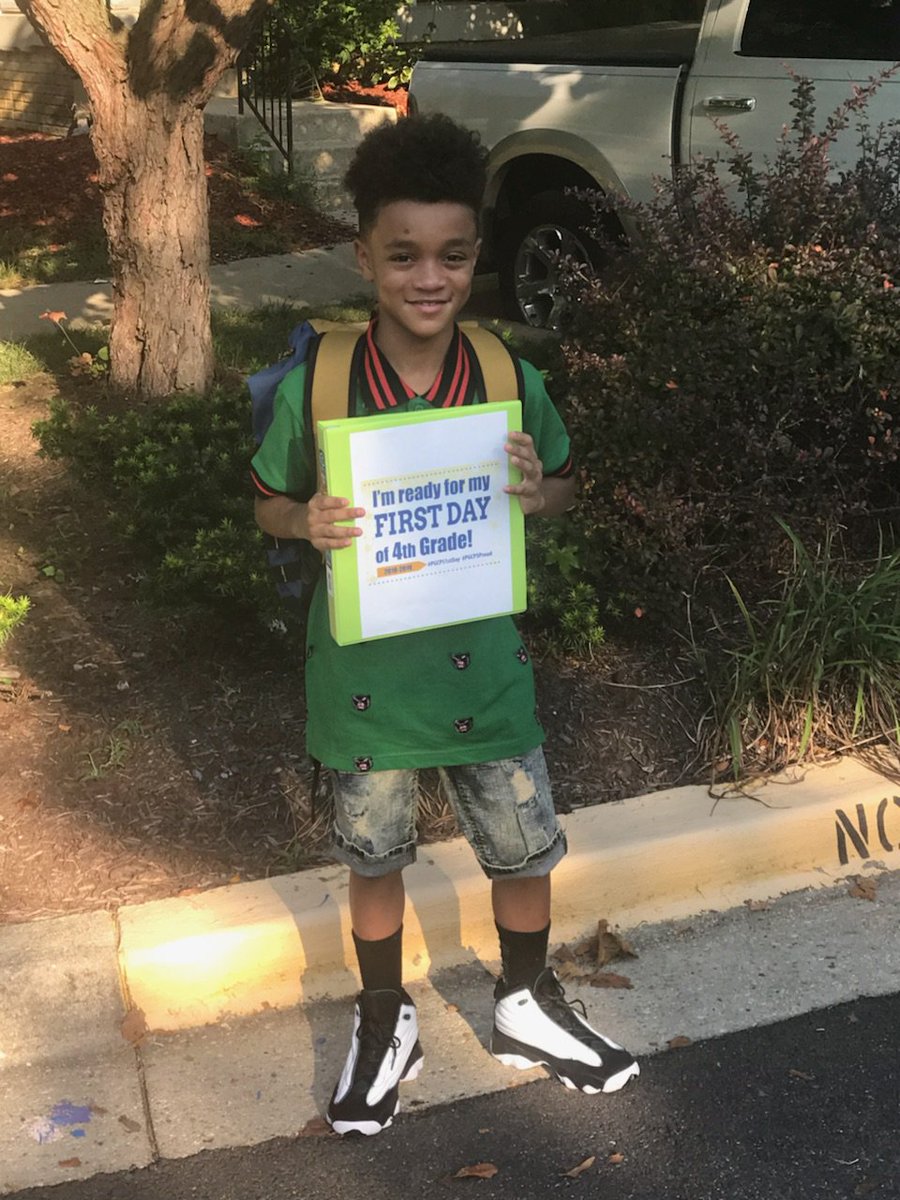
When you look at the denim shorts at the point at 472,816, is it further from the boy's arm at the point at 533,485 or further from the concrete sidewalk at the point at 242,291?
the concrete sidewalk at the point at 242,291

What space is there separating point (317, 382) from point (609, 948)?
1.63 metres

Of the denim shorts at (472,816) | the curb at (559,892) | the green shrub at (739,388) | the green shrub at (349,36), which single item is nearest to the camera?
the denim shorts at (472,816)

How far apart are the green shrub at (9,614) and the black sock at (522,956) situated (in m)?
1.98

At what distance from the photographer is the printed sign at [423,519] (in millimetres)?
2172

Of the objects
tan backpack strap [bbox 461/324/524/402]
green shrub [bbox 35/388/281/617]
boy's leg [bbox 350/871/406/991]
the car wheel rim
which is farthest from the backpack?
the car wheel rim

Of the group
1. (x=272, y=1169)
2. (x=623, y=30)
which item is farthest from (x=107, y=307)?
(x=272, y=1169)

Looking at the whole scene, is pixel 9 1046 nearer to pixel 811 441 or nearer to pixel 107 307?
pixel 811 441

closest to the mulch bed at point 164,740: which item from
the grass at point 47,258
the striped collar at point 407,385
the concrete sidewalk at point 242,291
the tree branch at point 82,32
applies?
the striped collar at point 407,385

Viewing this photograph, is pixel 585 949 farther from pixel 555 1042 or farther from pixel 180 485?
pixel 180 485

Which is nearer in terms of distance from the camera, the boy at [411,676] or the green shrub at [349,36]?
the boy at [411,676]

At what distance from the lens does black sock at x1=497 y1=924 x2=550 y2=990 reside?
8.93ft

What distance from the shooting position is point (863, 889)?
3371mm

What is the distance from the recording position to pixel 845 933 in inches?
127

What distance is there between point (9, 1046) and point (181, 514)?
6.50 feet
